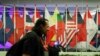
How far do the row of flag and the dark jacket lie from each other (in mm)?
8846

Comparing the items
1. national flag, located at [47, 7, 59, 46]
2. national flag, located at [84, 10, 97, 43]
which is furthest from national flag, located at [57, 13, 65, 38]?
national flag, located at [84, 10, 97, 43]

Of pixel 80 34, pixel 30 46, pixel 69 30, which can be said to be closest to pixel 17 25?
pixel 69 30

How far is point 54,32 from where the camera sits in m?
13.6

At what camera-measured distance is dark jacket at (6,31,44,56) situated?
4.40m

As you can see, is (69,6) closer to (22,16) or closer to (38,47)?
(22,16)

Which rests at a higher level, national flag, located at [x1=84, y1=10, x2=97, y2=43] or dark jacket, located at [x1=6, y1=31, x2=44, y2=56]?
dark jacket, located at [x1=6, y1=31, x2=44, y2=56]

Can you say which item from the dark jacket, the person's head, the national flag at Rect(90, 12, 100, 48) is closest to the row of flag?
the national flag at Rect(90, 12, 100, 48)

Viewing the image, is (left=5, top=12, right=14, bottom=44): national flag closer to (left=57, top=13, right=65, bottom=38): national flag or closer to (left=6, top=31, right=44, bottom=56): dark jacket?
(left=57, top=13, right=65, bottom=38): national flag

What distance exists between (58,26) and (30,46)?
30.1 feet

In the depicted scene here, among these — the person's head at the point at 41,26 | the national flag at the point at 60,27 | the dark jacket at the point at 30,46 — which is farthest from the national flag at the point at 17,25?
the dark jacket at the point at 30,46

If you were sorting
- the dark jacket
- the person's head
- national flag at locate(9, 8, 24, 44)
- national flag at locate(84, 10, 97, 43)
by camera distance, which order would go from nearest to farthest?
1. the dark jacket
2. the person's head
3. national flag at locate(84, 10, 97, 43)
4. national flag at locate(9, 8, 24, 44)

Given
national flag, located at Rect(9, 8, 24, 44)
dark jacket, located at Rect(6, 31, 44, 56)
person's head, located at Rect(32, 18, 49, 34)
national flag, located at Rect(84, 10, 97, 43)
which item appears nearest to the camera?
dark jacket, located at Rect(6, 31, 44, 56)

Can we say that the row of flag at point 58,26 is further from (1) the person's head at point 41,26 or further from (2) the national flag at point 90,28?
(1) the person's head at point 41,26

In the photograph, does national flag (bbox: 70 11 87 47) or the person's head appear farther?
national flag (bbox: 70 11 87 47)
